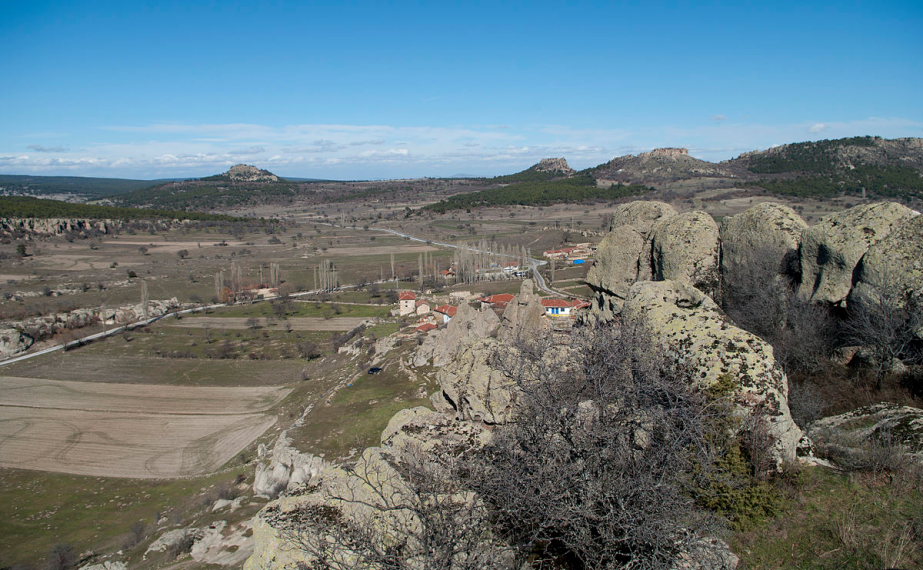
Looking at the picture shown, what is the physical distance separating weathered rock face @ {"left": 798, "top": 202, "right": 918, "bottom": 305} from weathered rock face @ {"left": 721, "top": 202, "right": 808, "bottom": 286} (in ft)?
2.38

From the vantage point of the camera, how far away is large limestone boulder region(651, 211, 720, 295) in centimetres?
1659

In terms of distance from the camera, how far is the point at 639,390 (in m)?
7.55

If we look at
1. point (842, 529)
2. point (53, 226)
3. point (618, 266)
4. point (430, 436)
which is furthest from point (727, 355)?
point (53, 226)

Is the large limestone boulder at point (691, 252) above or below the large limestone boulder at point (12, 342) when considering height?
above

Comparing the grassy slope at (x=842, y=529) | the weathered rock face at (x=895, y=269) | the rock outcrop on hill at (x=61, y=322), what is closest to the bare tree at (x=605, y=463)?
the grassy slope at (x=842, y=529)

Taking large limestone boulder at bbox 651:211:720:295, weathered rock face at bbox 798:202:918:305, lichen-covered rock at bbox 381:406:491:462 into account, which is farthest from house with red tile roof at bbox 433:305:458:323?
lichen-covered rock at bbox 381:406:491:462

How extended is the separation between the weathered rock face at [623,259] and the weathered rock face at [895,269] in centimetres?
613

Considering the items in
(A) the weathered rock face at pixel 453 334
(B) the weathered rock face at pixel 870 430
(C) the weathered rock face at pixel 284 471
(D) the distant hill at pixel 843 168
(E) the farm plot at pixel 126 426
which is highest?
(D) the distant hill at pixel 843 168

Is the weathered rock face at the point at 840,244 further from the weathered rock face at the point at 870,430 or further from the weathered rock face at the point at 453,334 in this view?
the weathered rock face at the point at 453,334

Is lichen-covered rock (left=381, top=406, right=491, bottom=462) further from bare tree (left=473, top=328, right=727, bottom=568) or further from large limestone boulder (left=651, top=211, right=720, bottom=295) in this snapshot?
large limestone boulder (left=651, top=211, right=720, bottom=295)

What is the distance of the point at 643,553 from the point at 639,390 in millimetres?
2243

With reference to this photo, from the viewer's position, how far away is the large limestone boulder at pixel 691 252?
16594 millimetres

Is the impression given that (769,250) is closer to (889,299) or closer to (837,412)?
(889,299)

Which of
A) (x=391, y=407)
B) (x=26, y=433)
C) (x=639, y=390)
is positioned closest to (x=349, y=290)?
(x=26, y=433)
